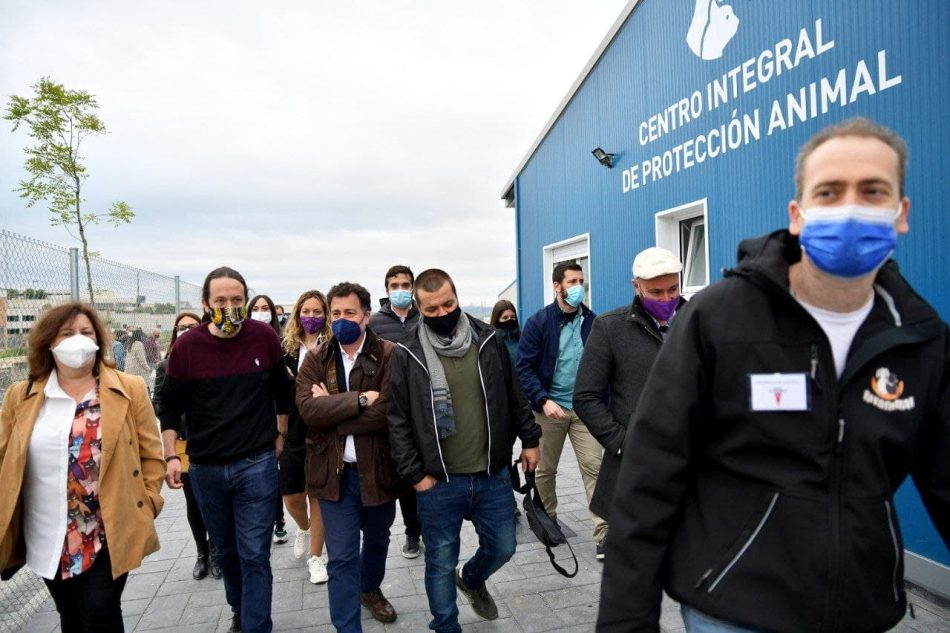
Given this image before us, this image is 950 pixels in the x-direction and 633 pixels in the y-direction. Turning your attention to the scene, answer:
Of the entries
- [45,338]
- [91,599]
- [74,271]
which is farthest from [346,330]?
[74,271]

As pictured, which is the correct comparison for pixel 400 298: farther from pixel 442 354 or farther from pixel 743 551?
pixel 743 551

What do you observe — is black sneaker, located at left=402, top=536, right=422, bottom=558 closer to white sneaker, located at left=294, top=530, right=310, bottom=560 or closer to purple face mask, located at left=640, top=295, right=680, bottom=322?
white sneaker, located at left=294, top=530, right=310, bottom=560

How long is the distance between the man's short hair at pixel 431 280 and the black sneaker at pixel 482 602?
5.65ft

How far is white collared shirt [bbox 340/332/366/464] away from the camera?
3.43 m

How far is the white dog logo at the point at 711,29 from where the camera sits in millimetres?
5609

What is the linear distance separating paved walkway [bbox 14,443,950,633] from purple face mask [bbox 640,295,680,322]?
1.80 m

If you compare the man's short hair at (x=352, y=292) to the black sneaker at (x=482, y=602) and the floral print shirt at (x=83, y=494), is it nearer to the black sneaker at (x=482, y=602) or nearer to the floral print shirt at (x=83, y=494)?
the floral print shirt at (x=83, y=494)

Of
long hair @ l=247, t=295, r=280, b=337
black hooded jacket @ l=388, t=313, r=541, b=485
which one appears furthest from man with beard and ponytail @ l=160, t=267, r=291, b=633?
long hair @ l=247, t=295, r=280, b=337

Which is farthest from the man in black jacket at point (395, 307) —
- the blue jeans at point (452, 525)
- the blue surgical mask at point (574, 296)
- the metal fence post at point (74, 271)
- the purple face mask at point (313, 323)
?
the metal fence post at point (74, 271)

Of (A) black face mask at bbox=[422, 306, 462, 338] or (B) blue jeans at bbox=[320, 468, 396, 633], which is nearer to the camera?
(B) blue jeans at bbox=[320, 468, 396, 633]

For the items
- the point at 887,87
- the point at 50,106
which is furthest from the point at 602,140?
the point at 50,106

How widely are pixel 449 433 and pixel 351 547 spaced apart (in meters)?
0.88

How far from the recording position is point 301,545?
4773 millimetres

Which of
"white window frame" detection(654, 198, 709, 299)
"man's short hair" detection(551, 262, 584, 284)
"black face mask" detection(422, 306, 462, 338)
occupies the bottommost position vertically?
"black face mask" detection(422, 306, 462, 338)
